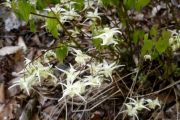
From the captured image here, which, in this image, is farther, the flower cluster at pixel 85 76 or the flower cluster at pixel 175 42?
the flower cluster at pixel 175 42

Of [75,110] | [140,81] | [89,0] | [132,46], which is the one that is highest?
[89,0]

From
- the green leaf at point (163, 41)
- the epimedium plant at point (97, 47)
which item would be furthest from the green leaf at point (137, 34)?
the green leaf at point (163, 41)

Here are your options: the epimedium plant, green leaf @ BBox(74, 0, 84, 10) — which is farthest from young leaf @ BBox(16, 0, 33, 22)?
green leaf @ BBox(74, 0, 84, 10)

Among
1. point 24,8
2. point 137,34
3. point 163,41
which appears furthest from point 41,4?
point 163,41

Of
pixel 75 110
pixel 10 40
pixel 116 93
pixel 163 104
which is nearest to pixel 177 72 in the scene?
pixel 163 104

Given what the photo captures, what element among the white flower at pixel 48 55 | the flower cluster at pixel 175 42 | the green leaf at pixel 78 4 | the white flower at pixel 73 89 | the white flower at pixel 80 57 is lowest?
the white flower at pixel 73 89

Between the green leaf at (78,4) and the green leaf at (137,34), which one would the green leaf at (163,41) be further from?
the green leaf at (78,4)

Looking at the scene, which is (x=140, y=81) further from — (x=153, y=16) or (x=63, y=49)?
(x=153, y=16)

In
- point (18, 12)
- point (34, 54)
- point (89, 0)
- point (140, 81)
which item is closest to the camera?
point (18, 12)

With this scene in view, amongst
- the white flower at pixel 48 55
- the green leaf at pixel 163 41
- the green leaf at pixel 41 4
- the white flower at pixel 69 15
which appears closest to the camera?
the green leaf at pixel 163 41
